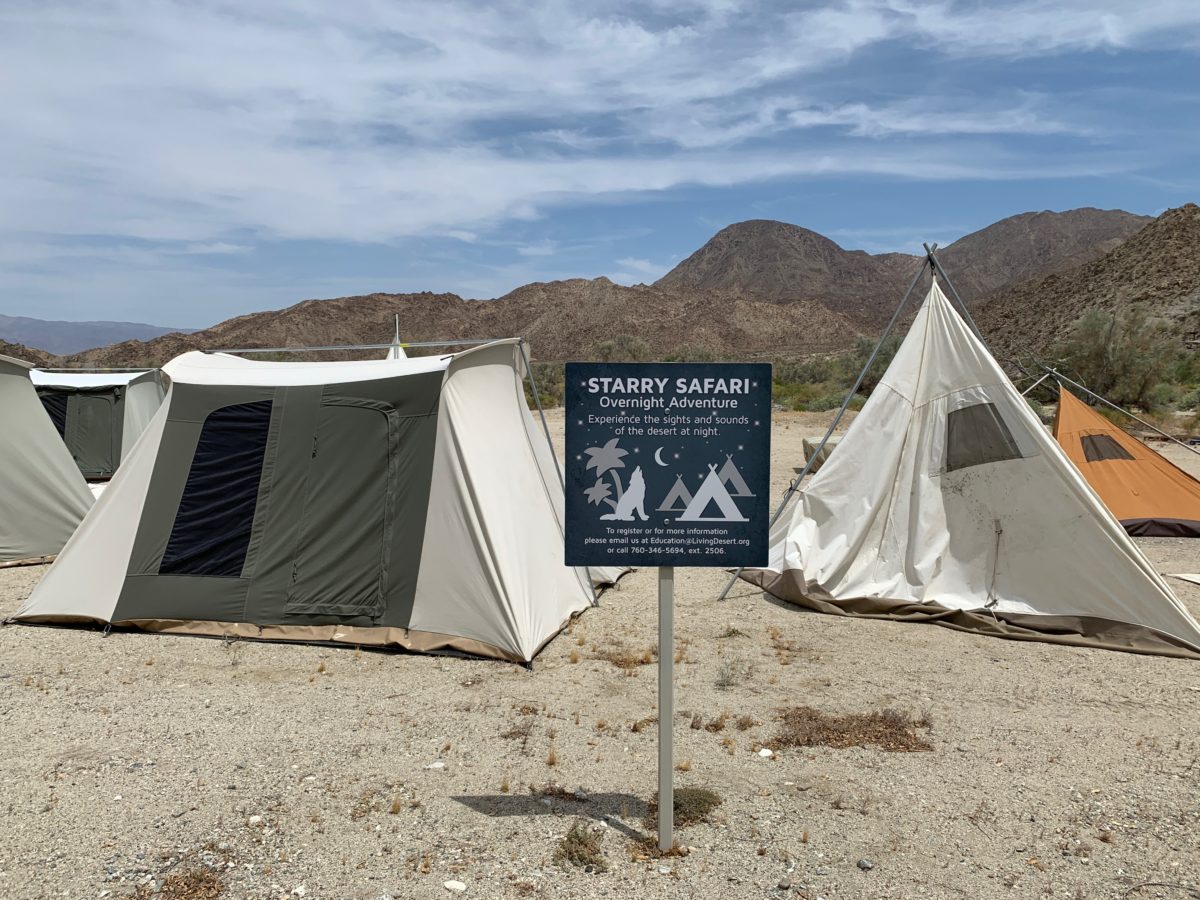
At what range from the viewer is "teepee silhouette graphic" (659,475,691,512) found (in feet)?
12.8

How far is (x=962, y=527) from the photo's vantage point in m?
7.57

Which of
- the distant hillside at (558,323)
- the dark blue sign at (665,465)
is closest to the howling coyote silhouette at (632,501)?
the dark blue sign at (665,465)

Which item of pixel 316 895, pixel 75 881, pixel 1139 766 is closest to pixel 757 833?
pixel 316 895

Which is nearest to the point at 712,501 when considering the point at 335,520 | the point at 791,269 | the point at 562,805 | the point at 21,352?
the point at 562,805

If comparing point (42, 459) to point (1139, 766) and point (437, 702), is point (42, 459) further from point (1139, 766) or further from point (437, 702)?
→ point (1139, 766)

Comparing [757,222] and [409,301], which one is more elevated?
[757,222]

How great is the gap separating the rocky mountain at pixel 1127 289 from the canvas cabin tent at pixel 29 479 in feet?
114

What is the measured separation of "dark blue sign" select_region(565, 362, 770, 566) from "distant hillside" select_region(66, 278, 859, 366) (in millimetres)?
62825

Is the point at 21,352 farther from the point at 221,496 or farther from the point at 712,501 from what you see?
the point at 712,501

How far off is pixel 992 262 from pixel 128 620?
126075 mm

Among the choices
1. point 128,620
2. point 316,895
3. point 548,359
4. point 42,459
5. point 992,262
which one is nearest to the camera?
point 316,895

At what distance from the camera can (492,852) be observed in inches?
158

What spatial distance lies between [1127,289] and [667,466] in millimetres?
43595

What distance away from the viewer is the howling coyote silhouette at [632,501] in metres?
3.90
